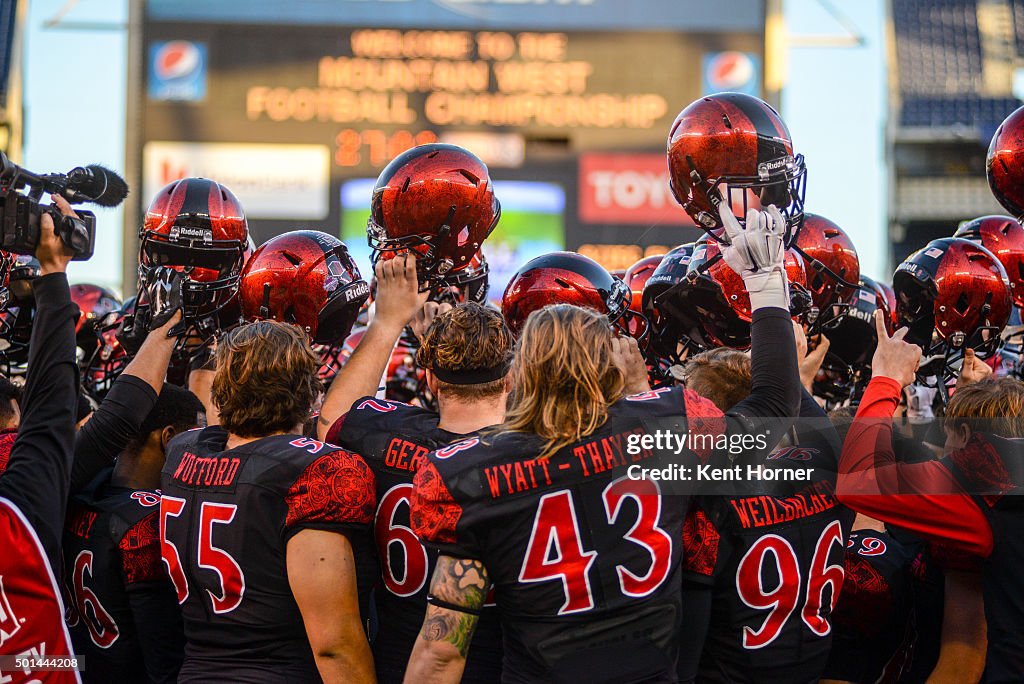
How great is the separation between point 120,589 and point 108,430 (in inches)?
16.7

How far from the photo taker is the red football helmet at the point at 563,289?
3.75 meters

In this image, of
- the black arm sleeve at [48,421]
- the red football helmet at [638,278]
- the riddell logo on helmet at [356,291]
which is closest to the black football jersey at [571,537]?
the black arm sleeve at [48,421]

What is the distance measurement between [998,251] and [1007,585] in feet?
6.38

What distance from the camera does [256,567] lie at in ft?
8.50

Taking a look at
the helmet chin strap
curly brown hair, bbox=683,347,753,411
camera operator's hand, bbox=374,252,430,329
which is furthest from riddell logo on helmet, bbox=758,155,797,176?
the helmet chin strap

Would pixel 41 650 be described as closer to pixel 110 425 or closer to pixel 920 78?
pixel 110 425

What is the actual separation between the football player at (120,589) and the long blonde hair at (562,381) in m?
1.11

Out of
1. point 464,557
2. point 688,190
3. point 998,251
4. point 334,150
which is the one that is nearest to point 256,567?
point 464,557

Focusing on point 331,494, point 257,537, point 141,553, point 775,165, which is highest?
point 775,165

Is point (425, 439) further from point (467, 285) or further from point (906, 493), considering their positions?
point (467, 285)

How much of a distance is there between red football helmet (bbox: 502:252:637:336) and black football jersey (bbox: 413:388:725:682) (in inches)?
51.4

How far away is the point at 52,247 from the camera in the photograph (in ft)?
8.61

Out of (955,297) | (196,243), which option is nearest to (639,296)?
(955,297)

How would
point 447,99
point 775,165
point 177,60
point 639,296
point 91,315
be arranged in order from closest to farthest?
1. point 775,165
2. point 639,296
3. point 91,315
4. point 177,60
5. point 447,99
